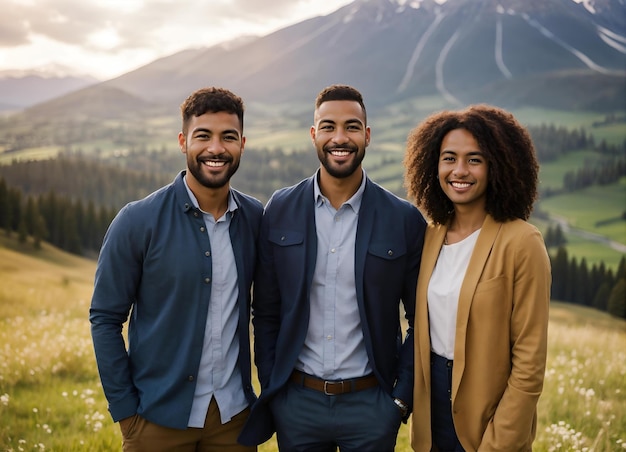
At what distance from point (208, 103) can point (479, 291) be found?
8.17ft

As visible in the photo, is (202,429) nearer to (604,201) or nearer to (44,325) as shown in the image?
(44,325)

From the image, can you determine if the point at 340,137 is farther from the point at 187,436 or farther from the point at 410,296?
the point at 187,436

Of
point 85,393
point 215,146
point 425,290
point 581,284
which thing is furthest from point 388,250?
point 581,284

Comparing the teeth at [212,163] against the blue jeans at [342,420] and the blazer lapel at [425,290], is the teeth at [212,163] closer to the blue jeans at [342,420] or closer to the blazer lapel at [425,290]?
the blazer lapel at [425,290]

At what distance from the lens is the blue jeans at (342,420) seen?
437 cm

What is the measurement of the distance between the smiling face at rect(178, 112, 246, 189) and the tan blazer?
6.54ft

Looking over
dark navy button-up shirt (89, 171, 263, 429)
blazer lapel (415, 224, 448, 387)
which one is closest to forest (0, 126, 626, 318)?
dark navy button-up shirt (89, 171, 263, 429)

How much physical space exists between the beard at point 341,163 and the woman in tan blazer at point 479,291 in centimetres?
55

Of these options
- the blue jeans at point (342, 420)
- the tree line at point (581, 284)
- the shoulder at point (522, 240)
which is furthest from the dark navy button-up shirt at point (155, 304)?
Result: the tree line at point (581, 284)

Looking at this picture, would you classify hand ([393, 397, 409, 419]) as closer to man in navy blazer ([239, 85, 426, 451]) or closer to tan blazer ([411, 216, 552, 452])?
man in navy blazer ([239, 85, 426, 451])

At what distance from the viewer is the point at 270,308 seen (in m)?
4.71

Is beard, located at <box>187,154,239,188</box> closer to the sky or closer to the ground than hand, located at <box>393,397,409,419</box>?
closer to the sky

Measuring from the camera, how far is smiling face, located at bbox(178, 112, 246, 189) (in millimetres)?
4332

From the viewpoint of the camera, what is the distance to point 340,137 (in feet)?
14.7
